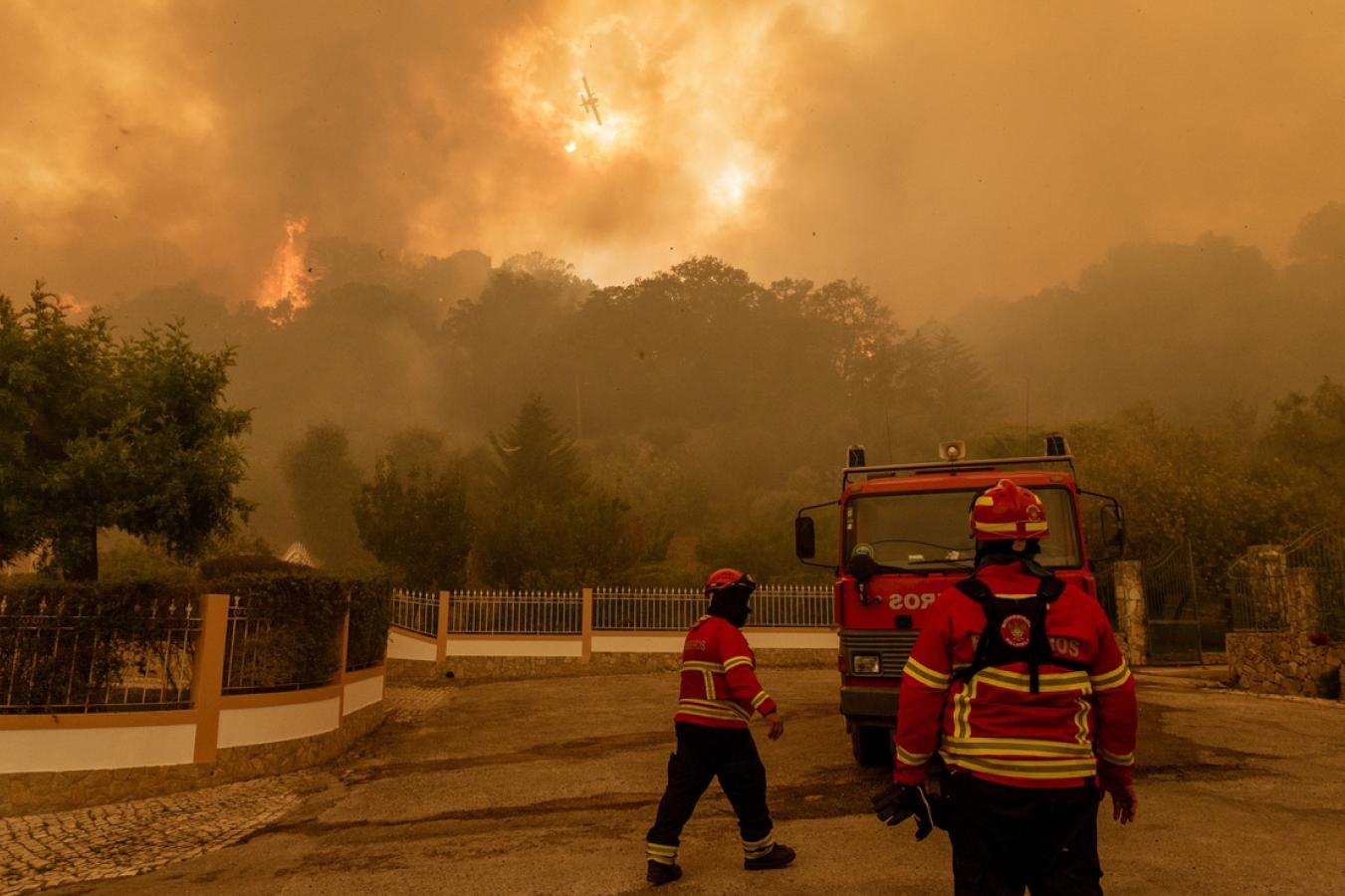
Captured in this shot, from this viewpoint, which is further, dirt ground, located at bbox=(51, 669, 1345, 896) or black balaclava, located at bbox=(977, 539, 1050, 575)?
dirt ground, located at bbox=(51, 669, 1345, 896)

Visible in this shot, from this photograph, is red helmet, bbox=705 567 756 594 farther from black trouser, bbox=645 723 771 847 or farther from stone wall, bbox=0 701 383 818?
stone wall, bbox=0 701 383 818

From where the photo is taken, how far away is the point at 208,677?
8.37 metres

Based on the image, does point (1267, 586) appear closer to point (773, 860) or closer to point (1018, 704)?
point (773, 860)

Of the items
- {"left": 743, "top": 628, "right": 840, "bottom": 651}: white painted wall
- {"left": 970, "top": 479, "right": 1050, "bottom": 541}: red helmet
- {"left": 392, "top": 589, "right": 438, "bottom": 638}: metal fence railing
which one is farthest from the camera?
{"left": 743, "top": 628, "right": 840, "bottom": 651}: white painted wall

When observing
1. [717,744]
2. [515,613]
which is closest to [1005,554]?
[717,744]

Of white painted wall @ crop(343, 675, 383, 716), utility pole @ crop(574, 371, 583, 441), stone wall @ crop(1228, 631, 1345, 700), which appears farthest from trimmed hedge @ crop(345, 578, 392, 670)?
utility pole @ crop(574, 371, 583, 441)

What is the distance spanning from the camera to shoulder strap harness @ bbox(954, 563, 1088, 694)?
2906mm

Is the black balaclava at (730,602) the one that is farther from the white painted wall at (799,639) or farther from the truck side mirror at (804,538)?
the white painted wall at (799,639)

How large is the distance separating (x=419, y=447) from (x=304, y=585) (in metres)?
70.8

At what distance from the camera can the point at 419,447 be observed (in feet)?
255

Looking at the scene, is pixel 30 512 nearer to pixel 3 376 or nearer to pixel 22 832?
pixel 3 376

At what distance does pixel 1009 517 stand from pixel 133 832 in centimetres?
715

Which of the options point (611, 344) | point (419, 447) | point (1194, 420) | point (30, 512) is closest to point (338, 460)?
point (419, 447)

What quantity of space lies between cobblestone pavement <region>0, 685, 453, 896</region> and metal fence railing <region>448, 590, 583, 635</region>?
1192 cm
